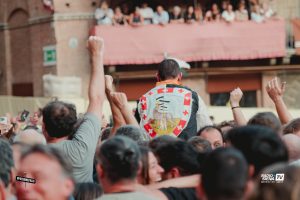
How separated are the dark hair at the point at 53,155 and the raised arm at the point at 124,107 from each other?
2.68m

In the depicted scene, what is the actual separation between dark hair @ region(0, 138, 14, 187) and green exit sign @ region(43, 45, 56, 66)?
21.2 meters

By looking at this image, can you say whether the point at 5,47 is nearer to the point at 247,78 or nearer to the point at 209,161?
the point at 247,78

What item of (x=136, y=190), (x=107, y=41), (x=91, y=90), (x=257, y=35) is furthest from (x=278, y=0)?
(x=136, y=190)

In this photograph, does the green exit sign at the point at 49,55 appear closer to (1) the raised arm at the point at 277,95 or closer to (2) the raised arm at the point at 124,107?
(1) the raised arm at the point at 277,95

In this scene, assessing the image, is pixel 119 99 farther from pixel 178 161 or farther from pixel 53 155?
pixel 53 155

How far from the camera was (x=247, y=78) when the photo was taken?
→ 26.0 metres

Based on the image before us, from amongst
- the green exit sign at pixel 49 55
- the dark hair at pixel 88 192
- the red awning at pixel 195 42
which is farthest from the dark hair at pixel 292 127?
the green exit sign at pixel 49 55

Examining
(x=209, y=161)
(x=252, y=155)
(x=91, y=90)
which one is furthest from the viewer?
(x=91, y=90)

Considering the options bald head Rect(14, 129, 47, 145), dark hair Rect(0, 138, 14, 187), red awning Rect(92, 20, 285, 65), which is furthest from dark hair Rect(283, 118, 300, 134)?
A: red awning Rect(92, 20, 285, 65)

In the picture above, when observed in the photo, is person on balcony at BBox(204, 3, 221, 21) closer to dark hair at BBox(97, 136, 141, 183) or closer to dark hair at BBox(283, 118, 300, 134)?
dark hair at BBox(283, 118, 300, 134)

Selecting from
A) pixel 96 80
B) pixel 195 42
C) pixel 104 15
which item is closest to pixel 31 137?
pixel 96 80

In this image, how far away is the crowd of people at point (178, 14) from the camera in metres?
24.9

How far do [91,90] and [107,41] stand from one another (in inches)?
726

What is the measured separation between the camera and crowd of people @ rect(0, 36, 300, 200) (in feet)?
11.5
